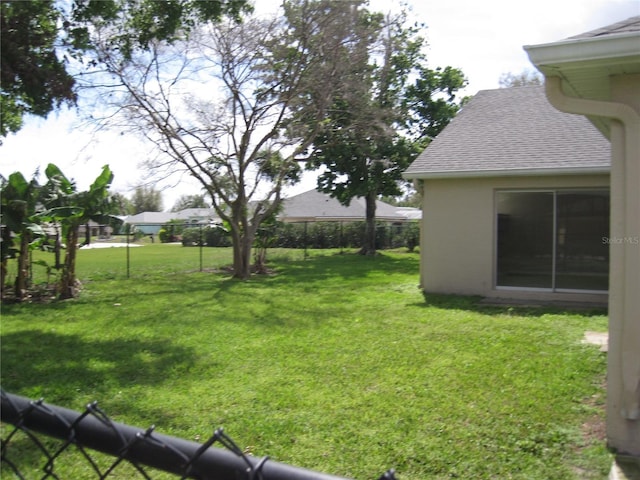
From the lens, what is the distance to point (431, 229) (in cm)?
1289

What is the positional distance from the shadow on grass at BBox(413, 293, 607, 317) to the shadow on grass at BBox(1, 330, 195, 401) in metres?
5.69

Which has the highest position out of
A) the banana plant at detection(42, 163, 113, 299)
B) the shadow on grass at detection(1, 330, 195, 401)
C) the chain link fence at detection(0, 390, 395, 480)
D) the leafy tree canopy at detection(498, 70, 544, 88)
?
the leafy tree canopy at detection(498, 70, 544, 88)

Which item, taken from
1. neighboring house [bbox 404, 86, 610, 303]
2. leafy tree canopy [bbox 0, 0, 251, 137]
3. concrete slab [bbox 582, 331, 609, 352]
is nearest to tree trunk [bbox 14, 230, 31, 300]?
leafy tree canopy [bbox 0, 0, 251, 137]

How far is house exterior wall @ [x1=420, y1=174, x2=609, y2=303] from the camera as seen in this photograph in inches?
477

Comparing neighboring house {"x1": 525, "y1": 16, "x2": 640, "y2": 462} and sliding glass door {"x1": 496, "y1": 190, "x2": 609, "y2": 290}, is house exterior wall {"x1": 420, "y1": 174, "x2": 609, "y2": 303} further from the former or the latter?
neighboring house {"x1": 525, "y1": 16, "x2": 640, "y2": 462}

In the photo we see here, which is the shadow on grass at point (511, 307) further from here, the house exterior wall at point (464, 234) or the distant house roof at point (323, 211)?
the distant house roof at point (323, 211)

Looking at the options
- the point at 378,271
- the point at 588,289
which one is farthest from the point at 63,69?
the point at 378,271

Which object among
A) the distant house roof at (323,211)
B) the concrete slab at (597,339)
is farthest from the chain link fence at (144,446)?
the distant house roof at (323,211)

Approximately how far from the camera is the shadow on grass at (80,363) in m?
5.97

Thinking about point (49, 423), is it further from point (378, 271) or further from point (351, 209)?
point (351, 209)

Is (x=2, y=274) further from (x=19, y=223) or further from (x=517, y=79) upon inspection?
(x=517, y=79)

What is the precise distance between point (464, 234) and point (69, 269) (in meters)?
9.08

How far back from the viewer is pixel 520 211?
12.1 m

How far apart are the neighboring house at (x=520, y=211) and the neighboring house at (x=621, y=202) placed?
7263mm
